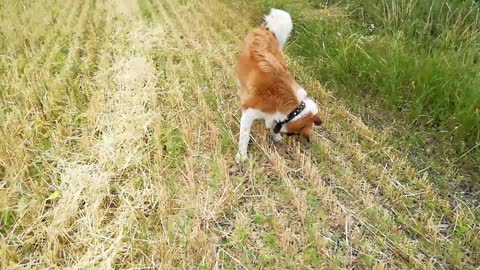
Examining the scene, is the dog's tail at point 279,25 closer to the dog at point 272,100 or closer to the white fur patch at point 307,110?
the dog at point 272,100

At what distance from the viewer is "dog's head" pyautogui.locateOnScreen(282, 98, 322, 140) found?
321 cm

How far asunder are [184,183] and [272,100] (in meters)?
0.87

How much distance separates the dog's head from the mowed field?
24cm

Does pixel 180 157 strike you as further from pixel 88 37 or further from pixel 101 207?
pixel 88 37

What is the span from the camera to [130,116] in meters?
3.76

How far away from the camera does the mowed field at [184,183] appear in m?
2.62

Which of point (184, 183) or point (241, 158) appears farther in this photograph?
point (241, 158)

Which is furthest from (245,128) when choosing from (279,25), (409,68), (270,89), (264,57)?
(409,68)

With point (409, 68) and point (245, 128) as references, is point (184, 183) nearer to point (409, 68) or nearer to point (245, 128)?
point (245, 128)

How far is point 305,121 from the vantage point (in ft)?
10.6

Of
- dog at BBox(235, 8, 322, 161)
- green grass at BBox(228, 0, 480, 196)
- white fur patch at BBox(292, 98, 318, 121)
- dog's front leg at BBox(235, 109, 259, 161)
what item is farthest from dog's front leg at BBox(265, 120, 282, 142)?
green grass at BBox(228, 0, 480, 196)

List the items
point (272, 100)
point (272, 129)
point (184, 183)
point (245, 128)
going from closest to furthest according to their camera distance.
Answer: point (184, 183)
point (272, 100)
point (245, 128)
point (272, 129)

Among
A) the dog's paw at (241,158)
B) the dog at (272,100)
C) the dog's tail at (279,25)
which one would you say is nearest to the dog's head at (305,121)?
the dog at (272,100)

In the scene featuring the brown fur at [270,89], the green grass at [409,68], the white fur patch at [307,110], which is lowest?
the green grass at [409,68]
